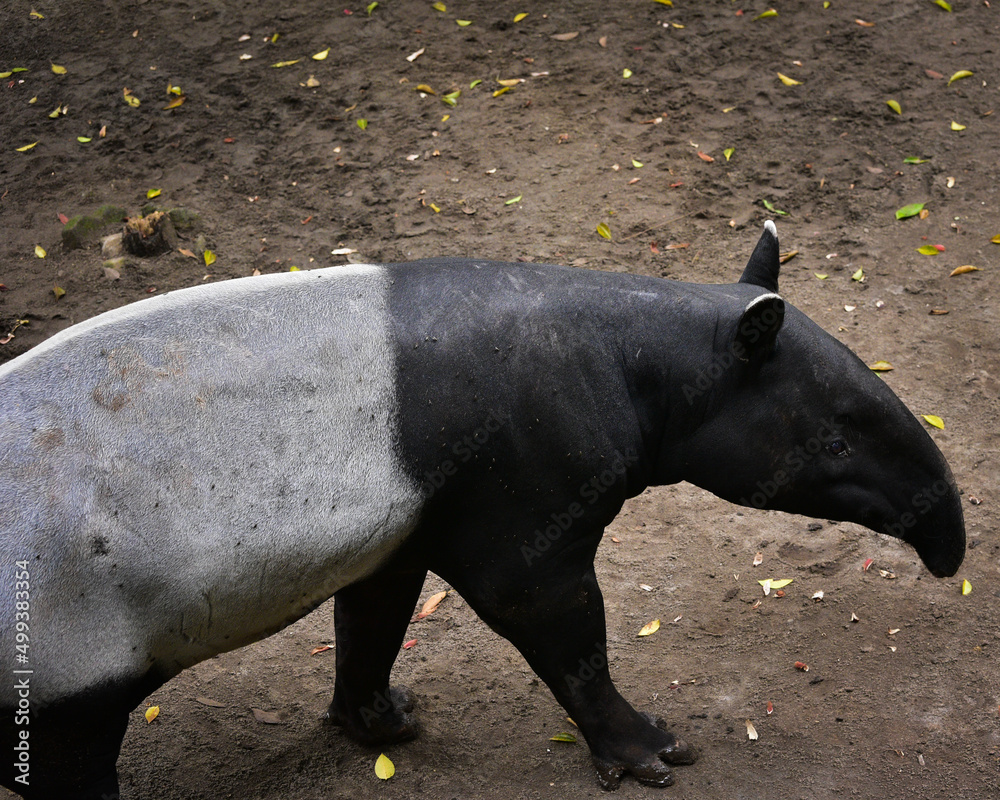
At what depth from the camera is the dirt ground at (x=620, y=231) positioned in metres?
4.06

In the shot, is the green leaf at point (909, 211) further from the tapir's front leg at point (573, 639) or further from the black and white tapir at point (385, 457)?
the tapir's front leg at point (573, 639)

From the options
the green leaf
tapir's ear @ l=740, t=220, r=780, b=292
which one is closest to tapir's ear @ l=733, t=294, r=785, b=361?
tapir's ear @ l=740, t=220, r=780, b=292

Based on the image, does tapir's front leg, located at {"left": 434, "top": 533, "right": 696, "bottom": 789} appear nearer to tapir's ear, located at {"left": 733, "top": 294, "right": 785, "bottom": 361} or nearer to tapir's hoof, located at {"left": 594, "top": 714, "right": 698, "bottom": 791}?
tapir's hoof, located at {"left": 594, "top": 714, "right": 698, "bottom": 791}

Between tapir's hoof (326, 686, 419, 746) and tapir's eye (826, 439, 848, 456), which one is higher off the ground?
tapir's eye (826, 439, 848, 456)

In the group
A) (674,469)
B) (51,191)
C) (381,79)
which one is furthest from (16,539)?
(381,79)

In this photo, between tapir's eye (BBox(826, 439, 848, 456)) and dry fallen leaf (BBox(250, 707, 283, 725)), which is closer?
tapir's eye (BBox(826, 439, 848, 456))

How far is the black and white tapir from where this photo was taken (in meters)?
2.58

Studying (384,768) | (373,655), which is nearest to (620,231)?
(373,655)

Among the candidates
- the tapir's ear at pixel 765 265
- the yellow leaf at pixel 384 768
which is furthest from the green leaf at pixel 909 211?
the yellow leaf at pixel 384 768

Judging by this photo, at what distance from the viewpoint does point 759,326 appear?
10.1 feet

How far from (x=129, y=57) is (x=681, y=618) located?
327 inches

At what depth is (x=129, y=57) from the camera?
9.73 m

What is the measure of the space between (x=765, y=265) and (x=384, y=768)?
2.57 metres

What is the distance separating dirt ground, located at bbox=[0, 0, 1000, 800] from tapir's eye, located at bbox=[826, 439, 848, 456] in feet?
4.62
